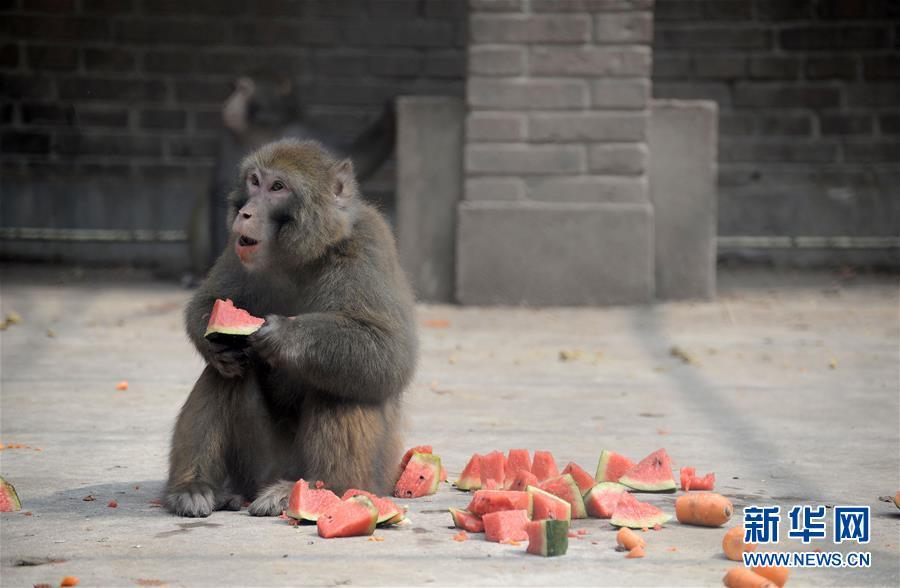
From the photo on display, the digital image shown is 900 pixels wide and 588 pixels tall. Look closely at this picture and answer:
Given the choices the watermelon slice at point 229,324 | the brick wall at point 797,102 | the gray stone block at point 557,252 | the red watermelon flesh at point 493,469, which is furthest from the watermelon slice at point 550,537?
the brick wall at point 797,102

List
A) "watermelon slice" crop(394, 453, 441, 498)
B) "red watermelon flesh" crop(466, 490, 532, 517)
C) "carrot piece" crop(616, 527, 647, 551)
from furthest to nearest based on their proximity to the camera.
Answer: "watermelon slice" crop(394, 453, 441, 498) < "red watermelon flesh" crop(466, 490, 532, 517) < "carrot piece" crop(616, 527, 647, 551)

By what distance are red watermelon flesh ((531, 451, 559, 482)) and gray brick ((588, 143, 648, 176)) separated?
221 inches

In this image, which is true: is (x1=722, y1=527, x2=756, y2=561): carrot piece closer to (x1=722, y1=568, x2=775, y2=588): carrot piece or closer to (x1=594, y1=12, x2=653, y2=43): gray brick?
(x1=722, y1=568, x2=775, y2=588): carrot piece

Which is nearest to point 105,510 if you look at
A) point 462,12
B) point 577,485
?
point 577,485

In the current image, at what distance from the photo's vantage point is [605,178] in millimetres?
10328

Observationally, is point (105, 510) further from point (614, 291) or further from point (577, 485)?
point (614, 291)

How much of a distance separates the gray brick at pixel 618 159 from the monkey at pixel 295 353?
5.68 meters

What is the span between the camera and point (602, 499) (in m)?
4.57

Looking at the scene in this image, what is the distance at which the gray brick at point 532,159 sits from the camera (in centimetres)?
1034

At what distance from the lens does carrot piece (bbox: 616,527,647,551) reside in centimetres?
409

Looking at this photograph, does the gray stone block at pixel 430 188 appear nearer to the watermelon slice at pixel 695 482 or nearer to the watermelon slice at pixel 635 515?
the watermelon slice at pixel 695 482

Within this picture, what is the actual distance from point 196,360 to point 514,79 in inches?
138

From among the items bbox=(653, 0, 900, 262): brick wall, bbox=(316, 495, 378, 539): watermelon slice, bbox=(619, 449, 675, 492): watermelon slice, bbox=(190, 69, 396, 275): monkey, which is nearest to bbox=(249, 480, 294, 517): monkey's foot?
bbox=(316, 495, 378, 539): watermelon slice

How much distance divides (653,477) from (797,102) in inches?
363
